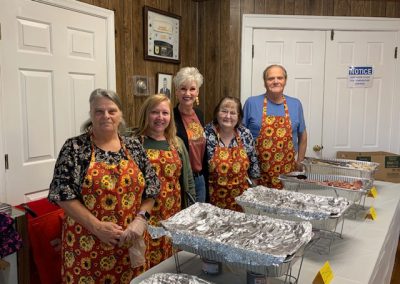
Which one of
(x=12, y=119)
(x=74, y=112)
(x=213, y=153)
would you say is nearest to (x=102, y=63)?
(x=74, y=112)

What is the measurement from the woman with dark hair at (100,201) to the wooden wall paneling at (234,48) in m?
2.17

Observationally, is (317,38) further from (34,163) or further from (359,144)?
(34,163)

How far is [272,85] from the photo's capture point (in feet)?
8.12

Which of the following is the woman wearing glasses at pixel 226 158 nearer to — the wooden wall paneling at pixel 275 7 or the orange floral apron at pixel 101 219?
the orange floral apron at pixel 101 219

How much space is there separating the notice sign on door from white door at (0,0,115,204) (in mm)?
2428

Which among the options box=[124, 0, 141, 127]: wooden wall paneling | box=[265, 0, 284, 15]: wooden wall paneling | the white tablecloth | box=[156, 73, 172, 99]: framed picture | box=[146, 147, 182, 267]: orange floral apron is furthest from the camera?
box=[265, 0, 284, 15]: wooden wall paneling

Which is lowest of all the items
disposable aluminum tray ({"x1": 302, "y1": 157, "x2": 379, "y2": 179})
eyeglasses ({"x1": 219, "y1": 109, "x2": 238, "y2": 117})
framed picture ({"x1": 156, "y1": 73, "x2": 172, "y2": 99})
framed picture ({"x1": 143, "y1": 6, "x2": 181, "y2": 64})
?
disposable aluminum tray ({"x1": 302, "y1": 157, "x2": 379, "y2": 179})

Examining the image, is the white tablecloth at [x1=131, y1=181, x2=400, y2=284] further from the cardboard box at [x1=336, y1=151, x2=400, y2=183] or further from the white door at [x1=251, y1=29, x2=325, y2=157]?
the white door at [x1=251, y1=29, x2=325, y2=157]

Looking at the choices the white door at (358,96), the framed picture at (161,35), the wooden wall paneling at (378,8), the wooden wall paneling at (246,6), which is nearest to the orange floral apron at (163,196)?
the framed picture at (161,35)

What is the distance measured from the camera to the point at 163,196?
1.78 metres

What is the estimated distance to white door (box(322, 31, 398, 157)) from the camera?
355 centimetres

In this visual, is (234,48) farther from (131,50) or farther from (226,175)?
(226,175)

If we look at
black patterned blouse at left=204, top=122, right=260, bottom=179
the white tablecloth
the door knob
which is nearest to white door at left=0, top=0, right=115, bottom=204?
black patterned blouse at left=204, top=122, right=260, bottom=179

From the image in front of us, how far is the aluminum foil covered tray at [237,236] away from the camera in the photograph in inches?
37.8
